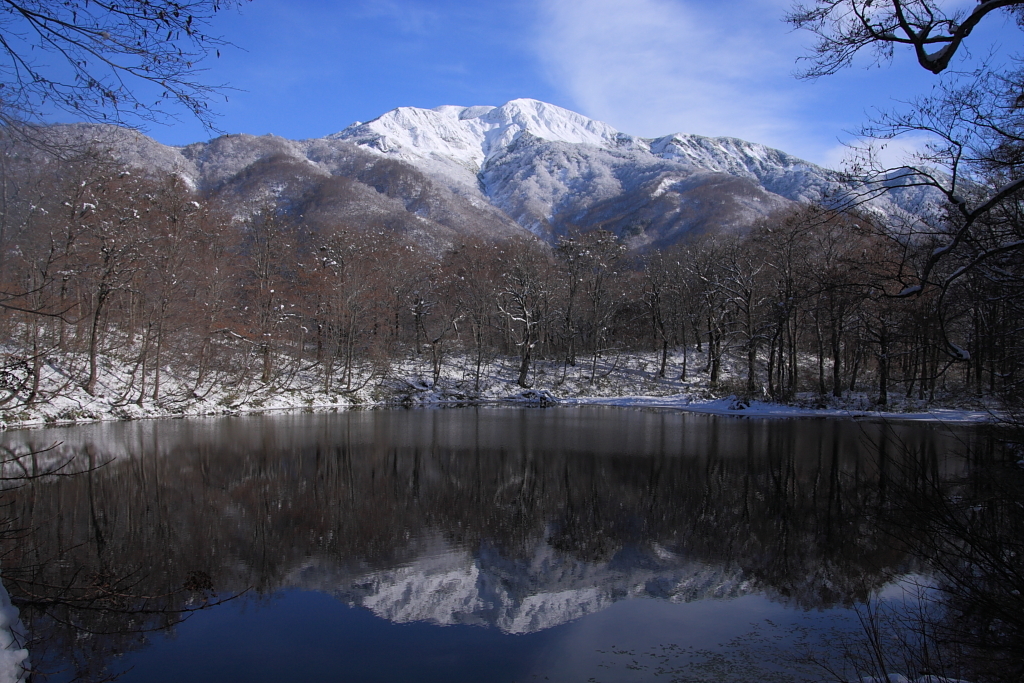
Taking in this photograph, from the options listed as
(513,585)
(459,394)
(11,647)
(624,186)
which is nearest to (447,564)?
(513,585)

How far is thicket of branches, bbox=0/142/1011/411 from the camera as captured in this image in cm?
2552

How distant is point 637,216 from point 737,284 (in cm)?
8876

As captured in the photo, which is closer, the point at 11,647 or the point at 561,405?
the point at 11,647

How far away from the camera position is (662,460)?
1595 centimetres

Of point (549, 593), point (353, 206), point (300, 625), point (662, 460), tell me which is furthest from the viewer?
point (353, 206)

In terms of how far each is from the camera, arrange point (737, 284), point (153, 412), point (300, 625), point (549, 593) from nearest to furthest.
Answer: point (300, 625) < point (549, 593) < point (153, 412) < point (737, 284)

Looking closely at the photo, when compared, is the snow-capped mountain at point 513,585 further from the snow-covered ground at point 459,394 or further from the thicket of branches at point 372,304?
the snow-covered ground at point 459,394

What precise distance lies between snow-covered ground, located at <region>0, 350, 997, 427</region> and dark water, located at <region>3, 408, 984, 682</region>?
949 cm

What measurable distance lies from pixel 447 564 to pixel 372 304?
102ft

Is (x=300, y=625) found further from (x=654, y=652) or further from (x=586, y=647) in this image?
(x=654, y=652)

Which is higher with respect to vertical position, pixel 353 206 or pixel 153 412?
pixel 353 206


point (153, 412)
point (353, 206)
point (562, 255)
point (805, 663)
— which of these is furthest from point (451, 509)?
point (353, 206)

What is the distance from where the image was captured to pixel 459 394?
36.3 meters

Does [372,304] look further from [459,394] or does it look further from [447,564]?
[447,564]
